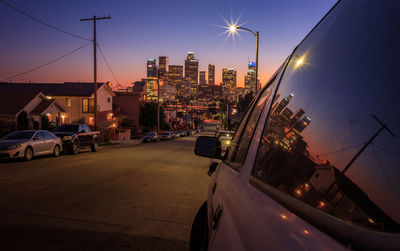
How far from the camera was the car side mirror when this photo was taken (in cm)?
370

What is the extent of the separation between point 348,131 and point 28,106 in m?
41.5

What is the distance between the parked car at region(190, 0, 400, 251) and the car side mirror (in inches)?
66.1

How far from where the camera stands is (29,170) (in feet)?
42.7

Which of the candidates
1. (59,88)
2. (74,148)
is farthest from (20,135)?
(59,88)

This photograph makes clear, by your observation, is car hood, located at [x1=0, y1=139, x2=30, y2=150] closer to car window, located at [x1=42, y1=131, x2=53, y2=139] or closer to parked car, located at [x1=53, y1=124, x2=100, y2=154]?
car window, located at [x1=42, y1=131, x2=53, y2=139]

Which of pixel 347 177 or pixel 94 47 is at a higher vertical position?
pixel 94 47

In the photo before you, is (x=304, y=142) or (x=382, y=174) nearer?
(x=382, y=174)

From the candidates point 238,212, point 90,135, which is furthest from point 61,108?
point 238,212

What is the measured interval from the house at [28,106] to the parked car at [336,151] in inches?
1414

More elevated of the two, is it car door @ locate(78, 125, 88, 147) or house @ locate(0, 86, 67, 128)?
house @ locate(0, 86, 67, 128)

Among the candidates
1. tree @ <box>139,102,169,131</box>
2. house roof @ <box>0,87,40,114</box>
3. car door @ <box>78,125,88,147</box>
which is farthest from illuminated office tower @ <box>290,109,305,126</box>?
tree @ <box>139,102,169,131</box>

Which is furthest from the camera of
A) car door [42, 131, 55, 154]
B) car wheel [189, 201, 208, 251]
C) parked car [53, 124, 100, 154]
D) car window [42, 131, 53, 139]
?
parked car [53, 124, 100, 154]

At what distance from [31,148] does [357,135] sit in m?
18.2

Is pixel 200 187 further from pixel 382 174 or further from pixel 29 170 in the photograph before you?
pixel 382 174
